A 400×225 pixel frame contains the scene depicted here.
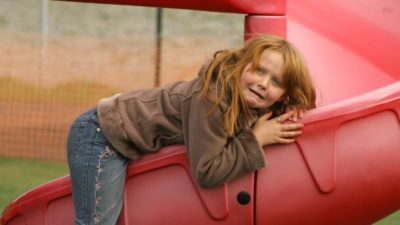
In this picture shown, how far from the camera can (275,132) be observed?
3010mm

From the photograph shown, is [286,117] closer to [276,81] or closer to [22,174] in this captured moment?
[276,81]

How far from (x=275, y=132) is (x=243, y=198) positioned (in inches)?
9.6

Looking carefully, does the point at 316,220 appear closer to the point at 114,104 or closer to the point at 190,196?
the point at 190,196

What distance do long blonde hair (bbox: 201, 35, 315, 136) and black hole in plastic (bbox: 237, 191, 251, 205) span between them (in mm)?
217

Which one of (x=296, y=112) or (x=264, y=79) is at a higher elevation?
(x=264, y=79)

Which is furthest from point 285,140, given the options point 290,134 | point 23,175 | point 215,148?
point 23,175

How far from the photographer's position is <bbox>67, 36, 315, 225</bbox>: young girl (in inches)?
115

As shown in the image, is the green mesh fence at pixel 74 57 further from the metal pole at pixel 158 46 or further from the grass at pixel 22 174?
the grass at pixel 22 174

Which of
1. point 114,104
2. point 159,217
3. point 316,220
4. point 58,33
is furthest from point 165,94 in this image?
point 58,33

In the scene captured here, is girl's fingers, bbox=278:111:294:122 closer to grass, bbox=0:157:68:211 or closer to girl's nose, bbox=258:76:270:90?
girl's nose, bbox=258:76:270:90

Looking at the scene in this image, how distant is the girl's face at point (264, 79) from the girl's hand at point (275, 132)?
10cm

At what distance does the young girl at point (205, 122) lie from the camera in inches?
115

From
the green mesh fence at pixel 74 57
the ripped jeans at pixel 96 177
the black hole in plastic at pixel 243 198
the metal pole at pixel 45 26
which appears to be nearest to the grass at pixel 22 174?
the green mesh fence at pixel 74 57

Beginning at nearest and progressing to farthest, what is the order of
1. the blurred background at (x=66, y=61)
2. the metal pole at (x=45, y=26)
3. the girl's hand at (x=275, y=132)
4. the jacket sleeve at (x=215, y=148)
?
1. the jacket sleeve at (x=215, y=148)
2. the girl's hand at (x=275, y=132)
3. the blurred background at (x=66, y=61)
4. the metal pole at (x=45, y=26)
